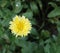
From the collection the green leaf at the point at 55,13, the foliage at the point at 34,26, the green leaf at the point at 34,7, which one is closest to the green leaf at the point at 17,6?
the foliage at the point at 34,26

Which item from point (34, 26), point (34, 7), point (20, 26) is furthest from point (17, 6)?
point (20, 26)

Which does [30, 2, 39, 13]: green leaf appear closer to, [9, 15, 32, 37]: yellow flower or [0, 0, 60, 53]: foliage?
[0, 0, 60, 53]: foliage

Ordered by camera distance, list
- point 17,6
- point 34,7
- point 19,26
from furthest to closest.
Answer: point 34,7
point 17,6
point 19,26

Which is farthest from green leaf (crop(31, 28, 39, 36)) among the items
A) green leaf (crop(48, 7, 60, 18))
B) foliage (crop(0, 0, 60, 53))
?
green leaf (crop(48, 7, 60, 18))

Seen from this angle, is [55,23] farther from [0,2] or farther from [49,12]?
[0,2]

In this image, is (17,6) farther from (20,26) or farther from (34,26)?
(20,26)

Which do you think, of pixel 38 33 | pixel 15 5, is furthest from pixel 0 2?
pixel 38 33

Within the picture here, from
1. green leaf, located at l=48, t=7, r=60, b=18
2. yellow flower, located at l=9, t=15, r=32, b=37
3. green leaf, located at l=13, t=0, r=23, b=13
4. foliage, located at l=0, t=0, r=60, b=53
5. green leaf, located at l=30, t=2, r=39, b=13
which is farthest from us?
green leaf, located at l=30, t=2, r=39, b=13
